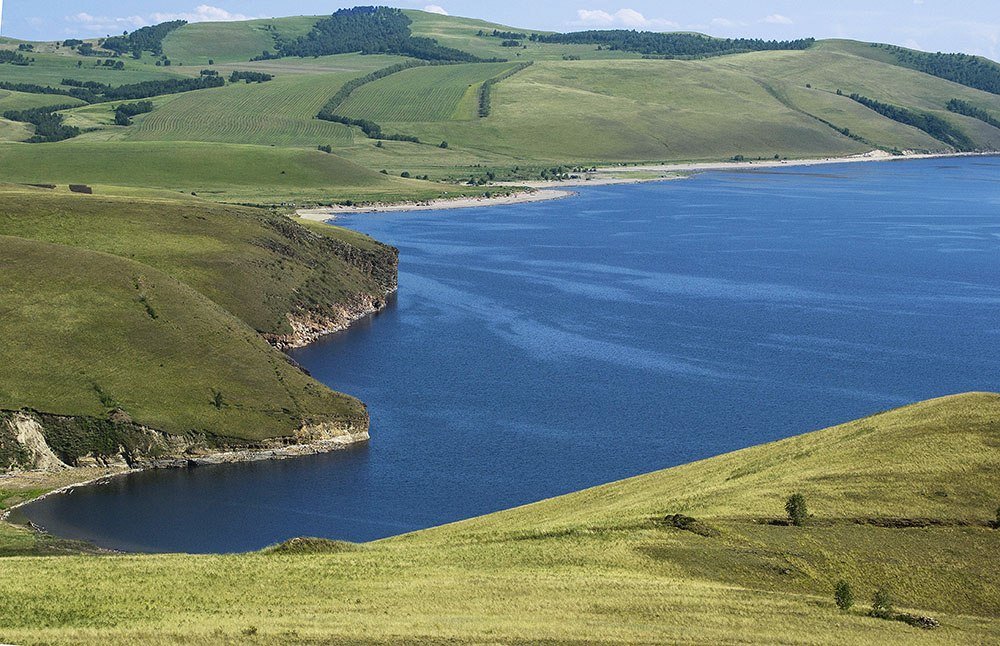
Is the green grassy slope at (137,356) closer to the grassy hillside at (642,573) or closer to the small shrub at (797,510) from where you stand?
the grassy hillside at (642,573)

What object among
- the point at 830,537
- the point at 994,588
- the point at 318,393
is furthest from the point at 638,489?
the point at 318,393

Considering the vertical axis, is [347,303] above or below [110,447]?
above

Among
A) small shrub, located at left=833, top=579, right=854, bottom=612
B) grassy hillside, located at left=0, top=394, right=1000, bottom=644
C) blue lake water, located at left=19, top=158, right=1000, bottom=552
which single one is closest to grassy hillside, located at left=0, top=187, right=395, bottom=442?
blue lake water, located at left=19, top=158, right=1000, bottom=552

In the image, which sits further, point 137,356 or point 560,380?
point 560,380

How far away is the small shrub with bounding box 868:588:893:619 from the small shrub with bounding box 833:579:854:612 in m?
0.76

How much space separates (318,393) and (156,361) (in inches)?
484

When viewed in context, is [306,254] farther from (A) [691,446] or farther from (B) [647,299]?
(A) [691,446]

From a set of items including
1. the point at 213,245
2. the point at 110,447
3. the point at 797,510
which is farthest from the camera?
the point at 213,245

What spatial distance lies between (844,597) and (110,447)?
57.8 m

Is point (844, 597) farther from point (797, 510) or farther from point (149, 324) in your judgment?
point (149, 324)

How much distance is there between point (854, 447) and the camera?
204ft

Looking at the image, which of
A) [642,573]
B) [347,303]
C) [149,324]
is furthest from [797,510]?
[347,303]

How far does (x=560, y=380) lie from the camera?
120 meters

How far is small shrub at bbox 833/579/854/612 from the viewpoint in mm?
46438
